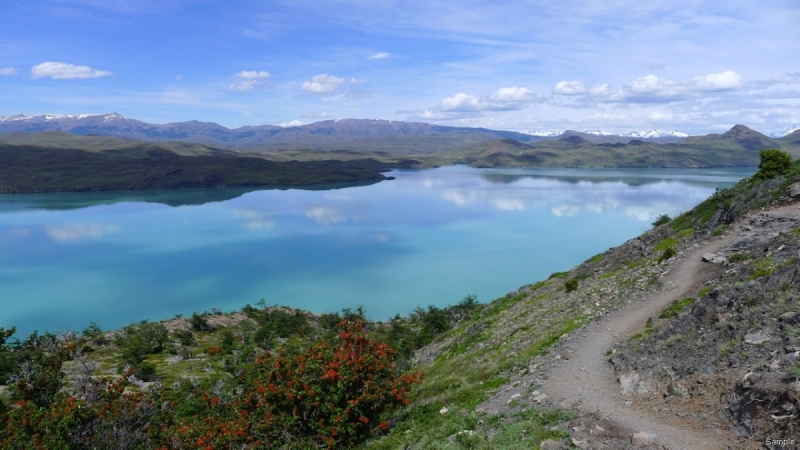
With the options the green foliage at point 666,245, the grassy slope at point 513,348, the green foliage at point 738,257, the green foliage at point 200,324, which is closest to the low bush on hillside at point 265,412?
the grassy slope at point 513,348

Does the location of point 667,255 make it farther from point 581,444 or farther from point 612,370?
point 581,444

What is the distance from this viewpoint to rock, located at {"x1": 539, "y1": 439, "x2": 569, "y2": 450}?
40.4 ft

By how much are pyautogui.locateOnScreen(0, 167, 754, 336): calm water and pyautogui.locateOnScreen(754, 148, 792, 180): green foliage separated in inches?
1705

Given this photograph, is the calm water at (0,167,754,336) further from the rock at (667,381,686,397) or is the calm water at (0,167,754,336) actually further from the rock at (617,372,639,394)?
the rock at (667,381,686,397)

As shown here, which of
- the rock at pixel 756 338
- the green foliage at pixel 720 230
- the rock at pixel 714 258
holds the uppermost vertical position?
the green foliage at pixel 720 230

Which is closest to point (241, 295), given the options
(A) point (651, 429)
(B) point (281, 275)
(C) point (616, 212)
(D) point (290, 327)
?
(B) point (281, 275)

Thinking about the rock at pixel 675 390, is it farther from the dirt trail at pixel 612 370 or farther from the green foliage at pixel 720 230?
the green foliage at pixel 720 230

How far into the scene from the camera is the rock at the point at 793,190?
32.3 m

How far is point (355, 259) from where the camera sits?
3905 inches

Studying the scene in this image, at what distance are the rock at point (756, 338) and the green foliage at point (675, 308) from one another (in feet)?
20.3

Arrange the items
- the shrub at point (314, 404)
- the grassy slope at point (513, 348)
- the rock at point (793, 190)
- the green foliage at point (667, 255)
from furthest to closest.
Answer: the rock at point (793, 190) < the green foliage at point (667, 255) < the shrub at point (314, 404) < the grassy slope at point (513, 348)

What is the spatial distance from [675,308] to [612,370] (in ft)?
21.6

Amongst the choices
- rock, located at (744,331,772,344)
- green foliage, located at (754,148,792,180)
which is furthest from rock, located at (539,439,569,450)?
green foliage, located at (754,148,792,180)

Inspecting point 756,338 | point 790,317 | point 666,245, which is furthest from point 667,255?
point 756,338
